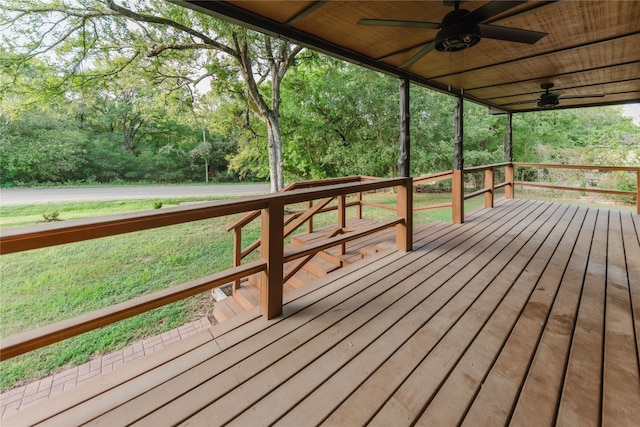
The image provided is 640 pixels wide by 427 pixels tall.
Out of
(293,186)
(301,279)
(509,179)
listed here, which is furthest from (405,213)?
(509,179)

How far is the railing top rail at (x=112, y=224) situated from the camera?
107 centimetres

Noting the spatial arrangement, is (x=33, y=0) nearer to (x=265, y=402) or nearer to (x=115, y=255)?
(x=115, y=255)

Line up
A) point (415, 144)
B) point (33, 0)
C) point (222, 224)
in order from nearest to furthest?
point (33, 0) → point (222, 224) → point (415, 144)

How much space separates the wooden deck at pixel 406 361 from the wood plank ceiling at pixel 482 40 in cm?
197

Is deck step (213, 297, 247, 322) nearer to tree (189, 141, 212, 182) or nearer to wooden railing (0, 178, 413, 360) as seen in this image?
wooden railing (0, 178, 413, 360)

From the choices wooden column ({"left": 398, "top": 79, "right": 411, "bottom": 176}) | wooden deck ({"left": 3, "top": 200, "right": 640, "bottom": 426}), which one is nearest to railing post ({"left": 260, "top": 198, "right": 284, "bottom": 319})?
wooden deck ({"left": 3, "top": 200, "right": 640, "bottom": 426})

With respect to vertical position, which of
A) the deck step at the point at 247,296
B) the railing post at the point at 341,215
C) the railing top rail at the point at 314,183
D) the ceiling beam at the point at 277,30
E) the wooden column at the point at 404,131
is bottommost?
the deck step at the point at 247,296

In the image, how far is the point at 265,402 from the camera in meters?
1.25

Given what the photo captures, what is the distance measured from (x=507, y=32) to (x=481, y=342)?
6.62 ft

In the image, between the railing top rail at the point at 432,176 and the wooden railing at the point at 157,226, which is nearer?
the wooden railing at the point at 157,226

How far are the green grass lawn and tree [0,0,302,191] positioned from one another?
11.3ft

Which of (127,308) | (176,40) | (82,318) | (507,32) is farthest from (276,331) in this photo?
(176,40)

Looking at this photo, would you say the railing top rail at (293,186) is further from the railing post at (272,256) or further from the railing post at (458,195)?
the railing post at (458,195)

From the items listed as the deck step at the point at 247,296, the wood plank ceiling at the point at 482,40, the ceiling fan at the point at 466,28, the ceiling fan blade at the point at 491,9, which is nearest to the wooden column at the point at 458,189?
the wood plank ceiling at the point at 482,40
